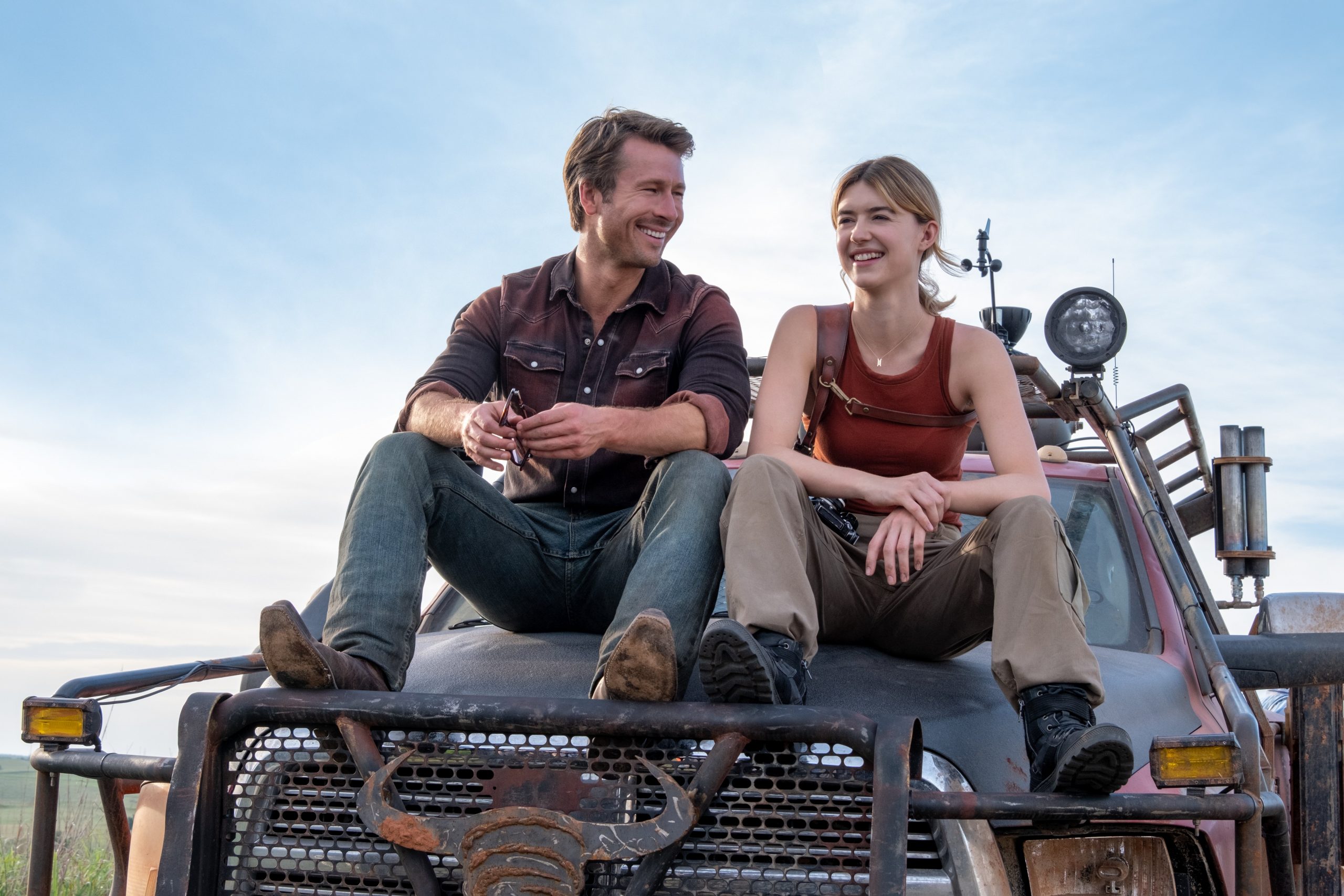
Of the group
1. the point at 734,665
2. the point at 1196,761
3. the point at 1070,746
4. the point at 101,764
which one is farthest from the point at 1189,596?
the point at 101,764

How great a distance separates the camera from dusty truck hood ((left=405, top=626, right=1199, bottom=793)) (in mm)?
2787

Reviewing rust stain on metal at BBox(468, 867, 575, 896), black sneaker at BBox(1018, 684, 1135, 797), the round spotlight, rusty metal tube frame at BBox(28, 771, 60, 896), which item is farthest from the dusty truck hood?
the round spotlight

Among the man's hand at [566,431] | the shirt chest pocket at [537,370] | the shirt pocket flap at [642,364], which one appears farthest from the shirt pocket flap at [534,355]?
the man's hand at [566,431]

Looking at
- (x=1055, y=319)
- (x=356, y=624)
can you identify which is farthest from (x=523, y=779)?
(x=1055, y=319)

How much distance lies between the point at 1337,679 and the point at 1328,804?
1.86 ft

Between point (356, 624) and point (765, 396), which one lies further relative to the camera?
point (765, 396)

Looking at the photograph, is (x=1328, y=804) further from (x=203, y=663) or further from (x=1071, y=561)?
(x=203, y=663)

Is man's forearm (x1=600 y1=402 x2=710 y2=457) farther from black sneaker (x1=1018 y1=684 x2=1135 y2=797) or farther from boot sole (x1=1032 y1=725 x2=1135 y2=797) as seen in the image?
boot sole (x1=1032 y1=725 x2=1135 y2=797)

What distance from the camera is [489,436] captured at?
3102 mm

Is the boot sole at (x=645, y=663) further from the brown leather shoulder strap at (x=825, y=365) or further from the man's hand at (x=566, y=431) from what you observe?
the brown leather shoulder strap at (x=825, y=365)

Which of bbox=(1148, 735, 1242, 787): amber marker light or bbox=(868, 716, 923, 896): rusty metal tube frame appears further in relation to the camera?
bbox=(1148, 735, 1242, 787): amber marker light

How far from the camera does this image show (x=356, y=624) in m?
2.84

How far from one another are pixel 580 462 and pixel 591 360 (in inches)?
12.1

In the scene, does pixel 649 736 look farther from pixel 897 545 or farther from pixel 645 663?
pixel 897 545
